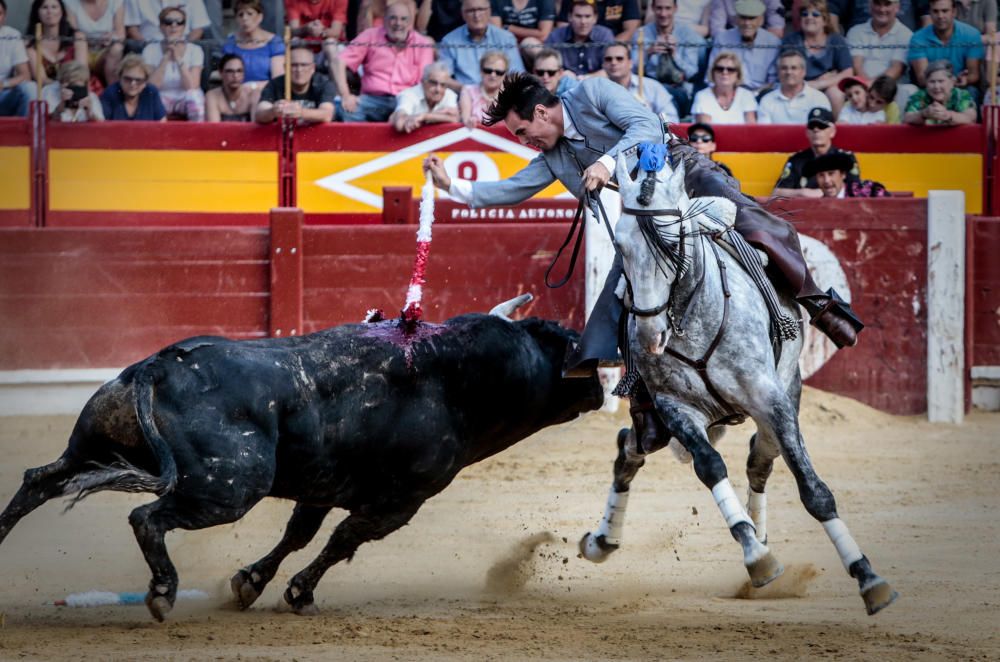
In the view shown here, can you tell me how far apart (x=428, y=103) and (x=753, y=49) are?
2.46 metres

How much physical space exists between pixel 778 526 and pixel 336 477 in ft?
8.65

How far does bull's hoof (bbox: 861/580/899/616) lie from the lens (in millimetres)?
4527

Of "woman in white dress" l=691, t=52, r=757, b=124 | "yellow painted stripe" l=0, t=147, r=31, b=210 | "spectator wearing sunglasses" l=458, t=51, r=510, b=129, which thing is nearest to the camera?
"spectator wearing sunglasses" l=458, t=51, r=510, b=129

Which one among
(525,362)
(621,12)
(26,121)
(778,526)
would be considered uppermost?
(621,12)

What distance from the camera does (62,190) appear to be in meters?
10.3

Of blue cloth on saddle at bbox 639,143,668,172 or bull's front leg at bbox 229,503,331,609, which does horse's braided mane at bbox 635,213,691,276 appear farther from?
bull's front leg at bbox 229,503,331,609

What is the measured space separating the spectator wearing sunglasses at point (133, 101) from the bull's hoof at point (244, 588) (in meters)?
5.97

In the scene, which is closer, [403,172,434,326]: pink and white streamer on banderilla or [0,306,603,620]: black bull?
[0,306,603,620]: black bull

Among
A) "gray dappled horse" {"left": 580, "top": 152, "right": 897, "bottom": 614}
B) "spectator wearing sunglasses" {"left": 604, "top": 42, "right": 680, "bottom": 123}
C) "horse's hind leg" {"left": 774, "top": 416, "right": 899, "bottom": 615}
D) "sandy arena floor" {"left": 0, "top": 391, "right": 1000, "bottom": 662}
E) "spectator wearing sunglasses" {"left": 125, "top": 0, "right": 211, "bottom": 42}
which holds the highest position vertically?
"spectator wearing sunglasses" {"left": 125, "top": 0, "right": 211, "bottom": 42}

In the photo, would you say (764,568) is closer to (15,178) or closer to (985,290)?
(985,290)

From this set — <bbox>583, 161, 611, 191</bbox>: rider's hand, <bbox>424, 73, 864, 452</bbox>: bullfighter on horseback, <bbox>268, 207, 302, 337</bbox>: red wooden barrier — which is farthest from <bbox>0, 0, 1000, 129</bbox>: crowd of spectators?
<bbox>583, 161, 611, 191</bbox>: rider's hand

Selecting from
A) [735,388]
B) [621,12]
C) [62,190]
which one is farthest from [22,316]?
[735,388]

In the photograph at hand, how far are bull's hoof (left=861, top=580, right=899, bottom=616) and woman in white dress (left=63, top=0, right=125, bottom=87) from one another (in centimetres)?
750

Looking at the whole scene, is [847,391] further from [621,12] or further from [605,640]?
[605,640]
